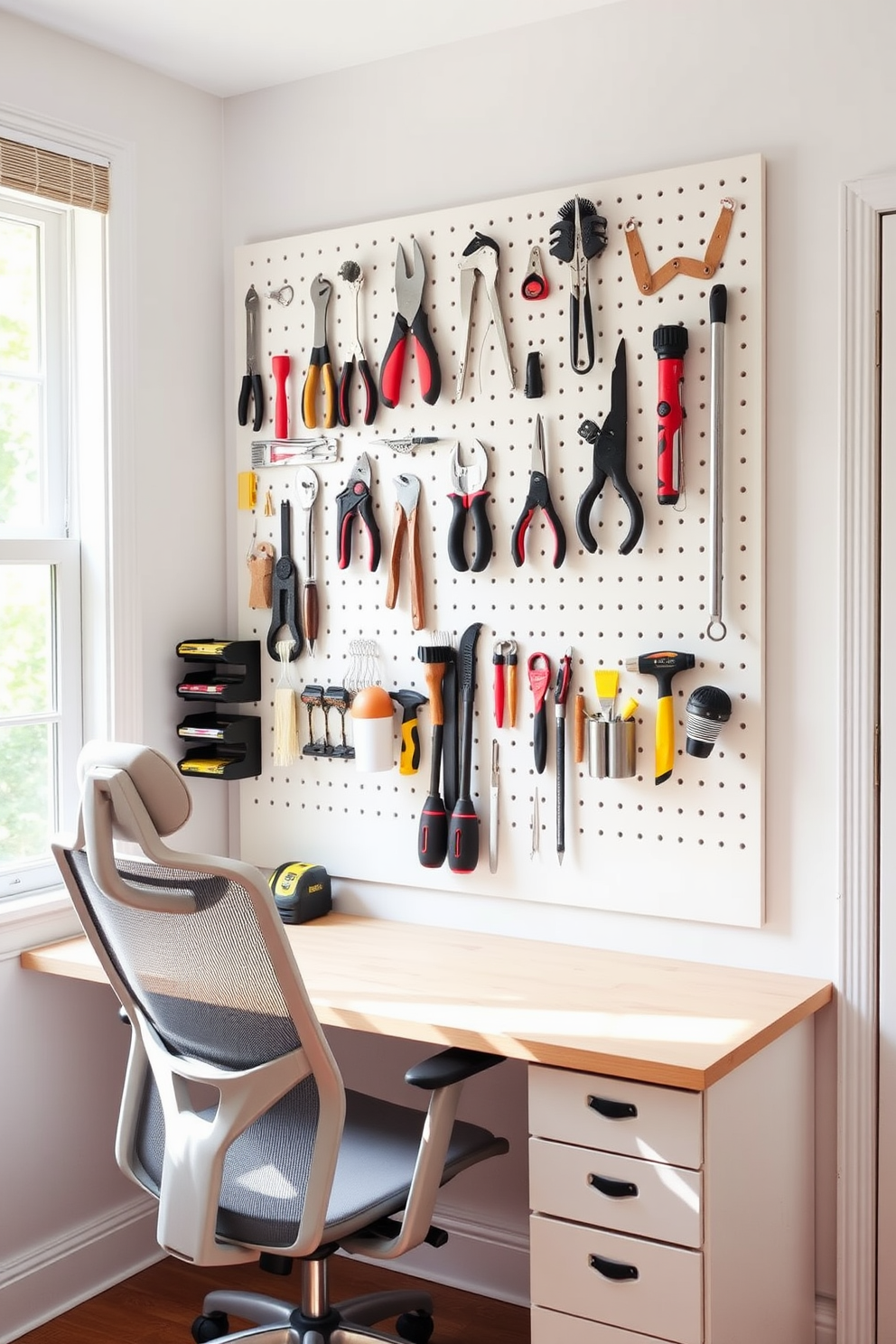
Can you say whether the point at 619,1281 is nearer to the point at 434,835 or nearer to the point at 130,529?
the point at 434,835

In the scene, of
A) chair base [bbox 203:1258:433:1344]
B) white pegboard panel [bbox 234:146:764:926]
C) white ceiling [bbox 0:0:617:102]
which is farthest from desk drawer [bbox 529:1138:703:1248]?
white ceiling [bbox 0:0:617:102]

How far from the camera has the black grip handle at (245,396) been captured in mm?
2873

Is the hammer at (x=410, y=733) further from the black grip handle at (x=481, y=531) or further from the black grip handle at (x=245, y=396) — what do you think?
the black grip handle at (x=245, y=396)

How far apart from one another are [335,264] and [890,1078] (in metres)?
1.96

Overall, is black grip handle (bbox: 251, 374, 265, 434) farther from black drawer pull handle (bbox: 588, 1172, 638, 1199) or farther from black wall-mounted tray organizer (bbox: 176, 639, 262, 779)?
black drawer pull handle (bbox: 588, 1172, 638, 1199)

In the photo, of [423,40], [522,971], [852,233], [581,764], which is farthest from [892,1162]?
[423,40]

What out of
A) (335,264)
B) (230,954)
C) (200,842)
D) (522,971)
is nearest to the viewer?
(230,954)

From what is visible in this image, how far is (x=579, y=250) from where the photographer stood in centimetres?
243

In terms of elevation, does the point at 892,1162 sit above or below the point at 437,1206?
above

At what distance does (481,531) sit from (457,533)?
5cm

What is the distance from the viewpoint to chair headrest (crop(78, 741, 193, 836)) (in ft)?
5.87

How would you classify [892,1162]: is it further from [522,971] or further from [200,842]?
[200,842]

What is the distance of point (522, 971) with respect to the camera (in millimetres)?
2346

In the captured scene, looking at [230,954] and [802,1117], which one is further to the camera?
[802,1117]
